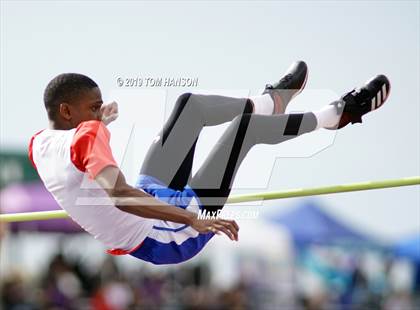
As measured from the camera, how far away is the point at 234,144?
613 centimetres

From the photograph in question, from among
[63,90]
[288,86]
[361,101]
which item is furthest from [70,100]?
[361,101]

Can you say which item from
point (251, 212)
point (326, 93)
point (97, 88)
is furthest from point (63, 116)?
point (326, 93)

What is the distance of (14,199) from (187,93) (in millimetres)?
8415

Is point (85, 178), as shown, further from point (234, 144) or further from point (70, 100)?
point (234, 144)

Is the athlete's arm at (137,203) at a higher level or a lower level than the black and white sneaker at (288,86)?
lower

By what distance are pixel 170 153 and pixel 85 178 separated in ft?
2.34

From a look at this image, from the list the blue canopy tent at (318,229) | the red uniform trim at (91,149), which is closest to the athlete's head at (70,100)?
the red uniform trim at (91,149)

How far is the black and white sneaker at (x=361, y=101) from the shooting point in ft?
21.5

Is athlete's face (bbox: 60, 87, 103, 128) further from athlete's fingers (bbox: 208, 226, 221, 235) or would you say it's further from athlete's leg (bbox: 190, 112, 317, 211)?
athlete's fingers (bbox: 208, 226, 221, 235)

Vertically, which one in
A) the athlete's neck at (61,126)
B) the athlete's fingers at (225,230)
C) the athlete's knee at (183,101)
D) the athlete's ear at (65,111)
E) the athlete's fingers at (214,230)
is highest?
the athlete's knee at (183,101)

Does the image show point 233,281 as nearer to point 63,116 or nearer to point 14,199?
point 14,199

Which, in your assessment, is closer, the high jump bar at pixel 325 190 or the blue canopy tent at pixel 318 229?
the high jump bar at pixel 325 190

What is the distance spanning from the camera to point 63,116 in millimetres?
5859

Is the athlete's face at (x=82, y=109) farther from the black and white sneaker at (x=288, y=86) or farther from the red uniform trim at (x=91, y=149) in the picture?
the black and white sneaker at (x=288, y=86)
